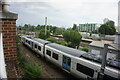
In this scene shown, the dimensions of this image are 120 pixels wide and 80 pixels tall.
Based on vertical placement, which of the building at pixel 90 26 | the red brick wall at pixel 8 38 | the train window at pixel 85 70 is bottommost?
the train window at pixel 85 70

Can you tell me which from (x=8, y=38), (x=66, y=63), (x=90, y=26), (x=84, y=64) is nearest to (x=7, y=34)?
(x=8, y=38)

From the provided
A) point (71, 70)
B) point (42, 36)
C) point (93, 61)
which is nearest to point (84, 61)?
point (93, 61)

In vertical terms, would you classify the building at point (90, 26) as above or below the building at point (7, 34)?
above

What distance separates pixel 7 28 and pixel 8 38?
203mm

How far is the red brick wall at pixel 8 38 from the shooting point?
2.14m

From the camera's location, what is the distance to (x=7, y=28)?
7.09ft

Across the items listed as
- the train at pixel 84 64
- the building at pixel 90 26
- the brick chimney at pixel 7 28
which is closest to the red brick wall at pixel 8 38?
the brick chimney at pixel 7 28


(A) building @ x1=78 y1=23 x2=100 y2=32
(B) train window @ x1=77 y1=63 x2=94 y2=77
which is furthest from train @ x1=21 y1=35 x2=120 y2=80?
(A) building @ x1=78 y1=23 x2=100 y2=32

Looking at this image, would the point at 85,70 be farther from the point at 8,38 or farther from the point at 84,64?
the point at 8,38

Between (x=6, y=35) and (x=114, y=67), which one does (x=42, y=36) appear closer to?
(x=114, y=67)

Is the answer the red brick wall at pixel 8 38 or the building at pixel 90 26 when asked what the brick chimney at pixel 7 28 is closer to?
the red brick wall at pixel 8 38

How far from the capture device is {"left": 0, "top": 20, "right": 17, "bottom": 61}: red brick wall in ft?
7.03

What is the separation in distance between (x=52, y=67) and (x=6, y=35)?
677 centimetres

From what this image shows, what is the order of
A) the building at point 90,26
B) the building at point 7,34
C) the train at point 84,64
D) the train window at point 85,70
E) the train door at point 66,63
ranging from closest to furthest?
1. the building at point 7,34
2. the train at point 84,64
3. the train window at point 85,70
4. the train door at point 66,63
5. the building at point 90,26
